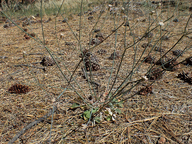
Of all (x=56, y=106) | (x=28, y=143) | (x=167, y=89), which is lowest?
(x=28, y=143)

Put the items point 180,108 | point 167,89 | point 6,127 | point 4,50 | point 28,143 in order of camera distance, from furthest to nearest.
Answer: point 4,50 < point 167,89 < point 180,108 < point 6,127 < point 28,143

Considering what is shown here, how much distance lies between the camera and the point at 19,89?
1.74 metres

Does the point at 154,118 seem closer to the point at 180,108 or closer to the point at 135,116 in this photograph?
the point at 135,116

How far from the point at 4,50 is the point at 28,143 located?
2525 mm

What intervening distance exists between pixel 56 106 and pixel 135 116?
79cm

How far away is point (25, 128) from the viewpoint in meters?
1.26

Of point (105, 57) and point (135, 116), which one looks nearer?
point (135, 116)

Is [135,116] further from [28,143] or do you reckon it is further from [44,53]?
[44,53]

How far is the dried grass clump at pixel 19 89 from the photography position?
172 cm

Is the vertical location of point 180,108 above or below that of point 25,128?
above

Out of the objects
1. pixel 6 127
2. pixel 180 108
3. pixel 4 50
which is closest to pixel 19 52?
pixel 4 50

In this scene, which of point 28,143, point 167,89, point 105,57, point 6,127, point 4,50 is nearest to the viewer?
point 28,143

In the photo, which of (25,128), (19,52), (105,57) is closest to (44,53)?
(19,52)

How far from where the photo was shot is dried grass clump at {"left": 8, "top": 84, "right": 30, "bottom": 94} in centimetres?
172
